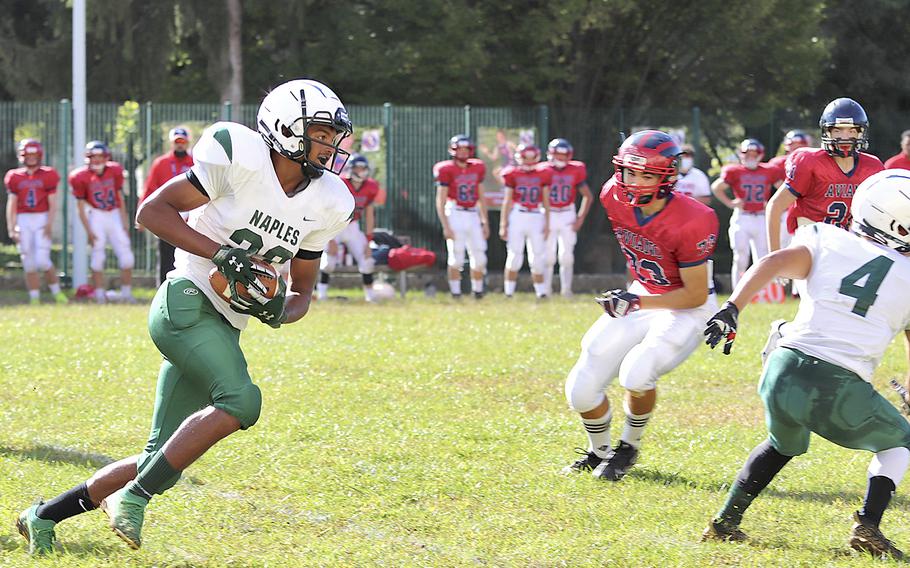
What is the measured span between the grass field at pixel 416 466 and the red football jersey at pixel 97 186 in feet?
14.8

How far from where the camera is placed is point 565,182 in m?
16.6

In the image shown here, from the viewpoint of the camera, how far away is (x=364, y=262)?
637 inches

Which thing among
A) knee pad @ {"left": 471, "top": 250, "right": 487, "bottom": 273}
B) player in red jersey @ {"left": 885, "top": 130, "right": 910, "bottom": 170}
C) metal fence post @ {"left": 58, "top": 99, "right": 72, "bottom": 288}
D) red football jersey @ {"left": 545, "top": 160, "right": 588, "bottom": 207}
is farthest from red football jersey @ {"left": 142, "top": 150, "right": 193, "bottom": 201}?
player in red jersey @ {"left": 885, "top": 130, "right": 910, "bottom": 170}

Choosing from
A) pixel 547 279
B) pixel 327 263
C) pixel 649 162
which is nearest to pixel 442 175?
pixel 327 263

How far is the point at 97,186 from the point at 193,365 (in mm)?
11507

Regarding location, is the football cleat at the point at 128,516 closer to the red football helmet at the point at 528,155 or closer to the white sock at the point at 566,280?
the red football helmet at the point at 528,155

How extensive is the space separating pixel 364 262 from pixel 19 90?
26.7 ft

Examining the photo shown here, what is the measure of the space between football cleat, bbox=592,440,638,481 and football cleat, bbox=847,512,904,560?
1.57 meters

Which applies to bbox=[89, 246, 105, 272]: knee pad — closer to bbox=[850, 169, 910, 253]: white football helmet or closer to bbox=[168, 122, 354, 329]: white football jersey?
bbox=[168, 122, 354, 329]: white football jersey

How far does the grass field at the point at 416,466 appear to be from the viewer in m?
5.07

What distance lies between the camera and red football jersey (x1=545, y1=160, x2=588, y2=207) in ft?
54.4

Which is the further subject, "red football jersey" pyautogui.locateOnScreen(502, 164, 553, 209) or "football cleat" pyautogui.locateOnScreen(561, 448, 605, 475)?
"red football jersey" pyautogui.locateOnScreen(502, 164, 553, 209)

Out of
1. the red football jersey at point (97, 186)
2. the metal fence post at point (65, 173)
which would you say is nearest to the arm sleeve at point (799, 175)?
the red football jersey at point (97, 186)

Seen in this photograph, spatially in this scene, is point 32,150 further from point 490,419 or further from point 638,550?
point 638,550
